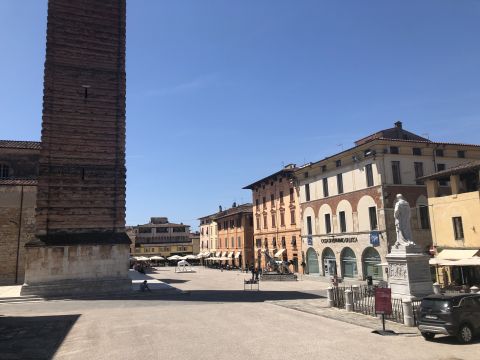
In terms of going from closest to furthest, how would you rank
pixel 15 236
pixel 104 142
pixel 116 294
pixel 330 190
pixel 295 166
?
1. pixel 116 294
2. pixel 104 142
3. pixel 15 236
4. pixel 330 190
5. pixel 295 166

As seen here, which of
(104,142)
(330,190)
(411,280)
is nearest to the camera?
(411,280)

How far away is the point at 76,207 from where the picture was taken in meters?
30.8

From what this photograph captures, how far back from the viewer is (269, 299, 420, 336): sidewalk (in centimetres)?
1499

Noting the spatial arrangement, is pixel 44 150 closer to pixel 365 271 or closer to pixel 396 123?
pixel 365 271

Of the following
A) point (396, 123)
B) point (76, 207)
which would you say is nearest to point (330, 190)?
point (396, 123)

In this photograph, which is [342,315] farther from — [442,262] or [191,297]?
[442,262]

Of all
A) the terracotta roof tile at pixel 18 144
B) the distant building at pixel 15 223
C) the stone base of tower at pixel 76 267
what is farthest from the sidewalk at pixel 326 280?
A: the terracotta roof tile at pixel 18 144

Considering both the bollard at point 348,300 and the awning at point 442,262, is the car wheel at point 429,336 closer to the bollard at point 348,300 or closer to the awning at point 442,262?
the bollard at point 348,300

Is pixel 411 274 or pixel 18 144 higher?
pixel 18 144

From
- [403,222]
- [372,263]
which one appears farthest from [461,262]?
[372,263]

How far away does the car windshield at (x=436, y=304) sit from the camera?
41.9ft

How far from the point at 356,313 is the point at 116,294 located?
703 inches

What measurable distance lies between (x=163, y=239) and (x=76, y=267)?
250 ft

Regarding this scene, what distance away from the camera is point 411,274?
17906 mm
